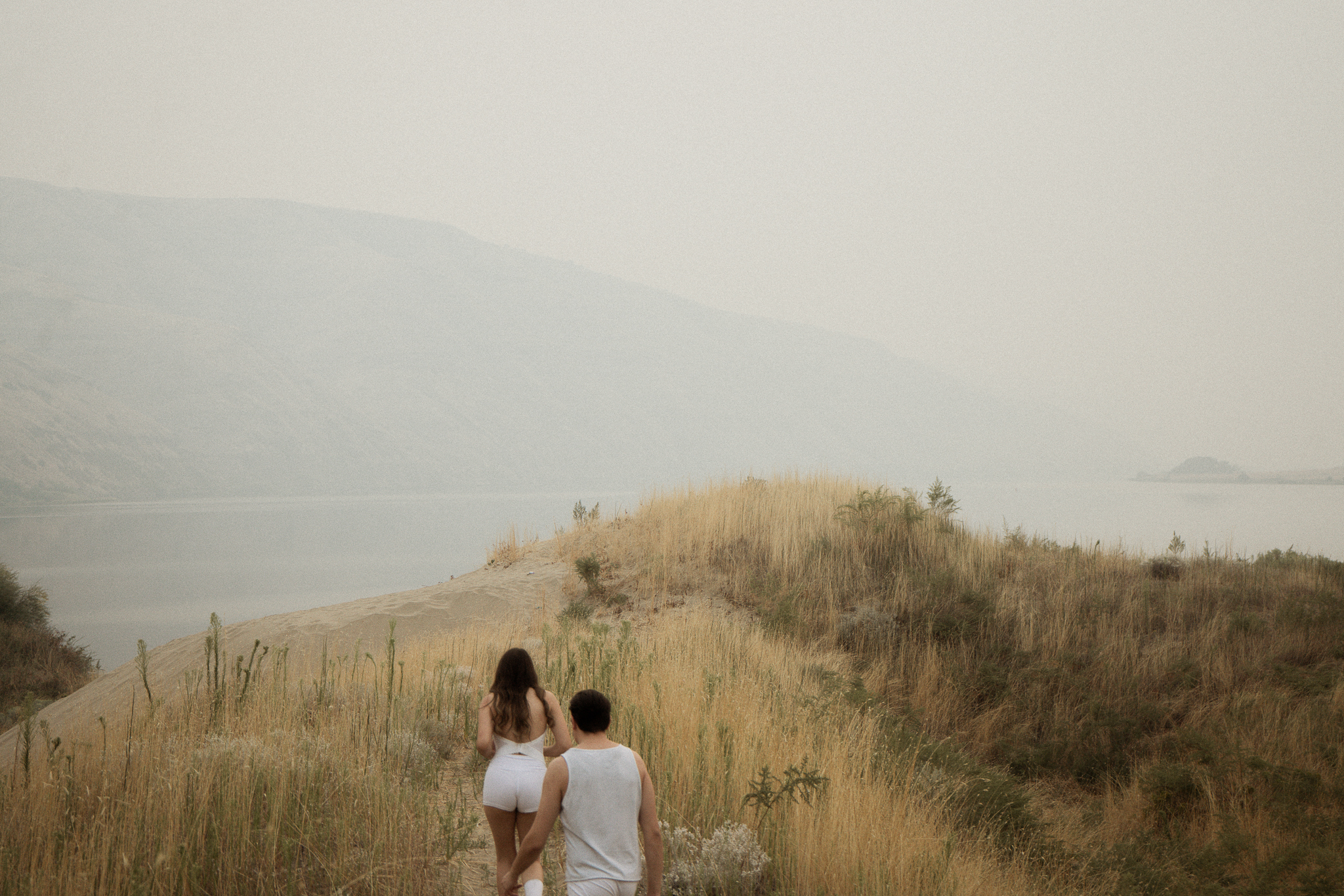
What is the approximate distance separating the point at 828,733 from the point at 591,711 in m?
2.84

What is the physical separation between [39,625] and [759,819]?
2335 cm

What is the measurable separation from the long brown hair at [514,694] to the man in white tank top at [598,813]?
2.23 feet

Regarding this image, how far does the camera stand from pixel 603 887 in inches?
108

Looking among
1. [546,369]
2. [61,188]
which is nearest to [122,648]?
[546,369]

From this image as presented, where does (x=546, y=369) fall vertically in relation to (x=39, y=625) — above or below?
above

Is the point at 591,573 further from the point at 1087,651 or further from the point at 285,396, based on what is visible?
the point at 285,396

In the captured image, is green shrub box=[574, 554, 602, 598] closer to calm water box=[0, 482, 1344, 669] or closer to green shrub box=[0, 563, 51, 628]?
calm water box=[0, 482, 1344, 669]

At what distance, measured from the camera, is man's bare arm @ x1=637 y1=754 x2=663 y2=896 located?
Answer: 276 cm

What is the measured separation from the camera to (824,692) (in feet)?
22.1

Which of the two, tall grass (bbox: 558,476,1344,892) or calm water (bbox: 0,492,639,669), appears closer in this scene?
tall grass (bbox: 558,476,1344,892)

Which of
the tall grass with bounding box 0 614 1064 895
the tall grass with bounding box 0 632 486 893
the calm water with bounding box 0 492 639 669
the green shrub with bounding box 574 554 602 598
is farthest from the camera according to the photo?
the calm water with bounding box 0 492 639 669

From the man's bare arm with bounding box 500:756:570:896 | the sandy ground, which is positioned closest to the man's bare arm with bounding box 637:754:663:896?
the man's bare arm with bounding box 500:756:570:896

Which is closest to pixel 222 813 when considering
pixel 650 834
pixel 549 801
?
pixel 549 801

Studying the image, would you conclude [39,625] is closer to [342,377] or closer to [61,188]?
[342,377]
